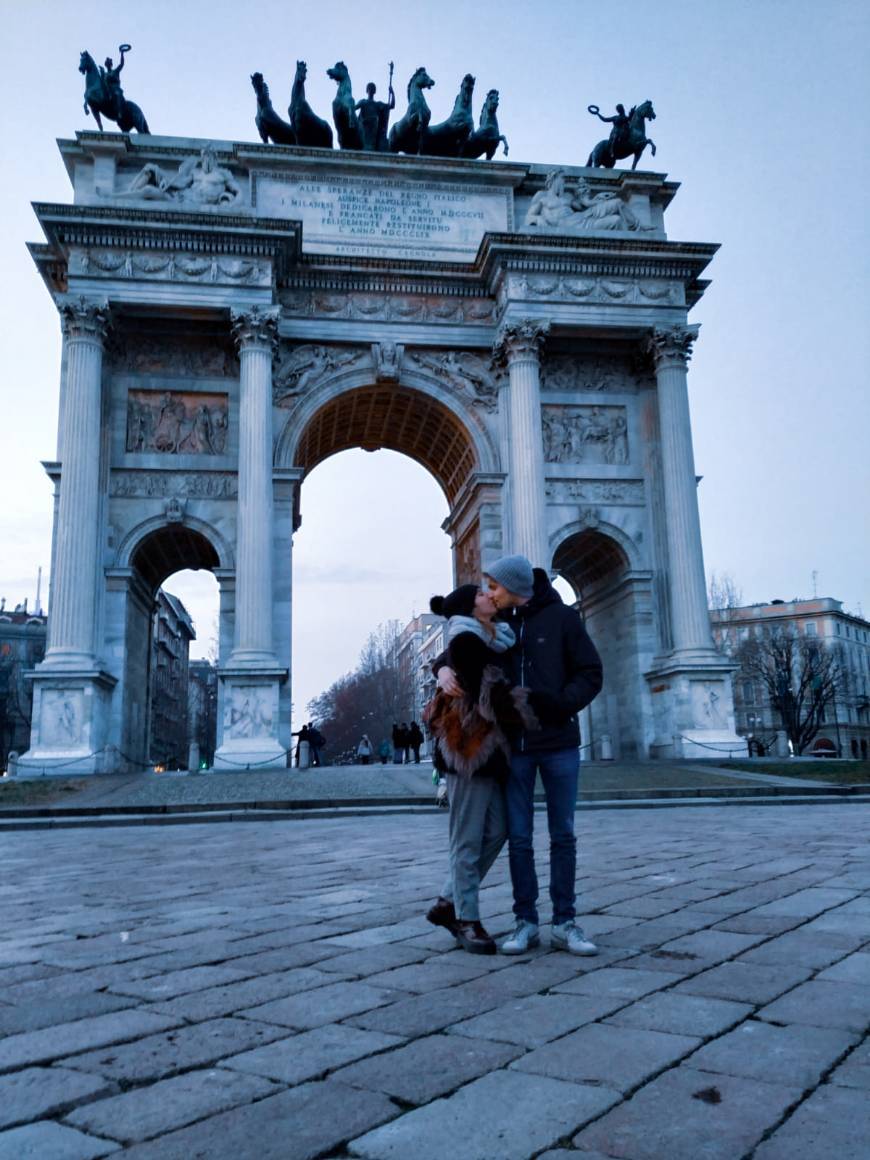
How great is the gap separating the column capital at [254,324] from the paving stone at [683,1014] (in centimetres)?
2281

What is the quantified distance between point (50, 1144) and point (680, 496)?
24538 millimetres

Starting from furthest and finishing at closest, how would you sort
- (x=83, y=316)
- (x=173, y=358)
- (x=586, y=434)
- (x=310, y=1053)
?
(x=586, y=434) < (x=173, y=358) < (x=83, y=316) < (x=310, y=1053)

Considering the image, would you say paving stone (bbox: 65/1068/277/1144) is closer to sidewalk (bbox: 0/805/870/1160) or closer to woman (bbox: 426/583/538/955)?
sidewalk (bbox: 0/805/870/1160)

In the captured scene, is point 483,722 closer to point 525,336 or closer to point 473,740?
point 473,740

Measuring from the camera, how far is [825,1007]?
3361 mm

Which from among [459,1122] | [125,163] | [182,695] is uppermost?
[125,163]

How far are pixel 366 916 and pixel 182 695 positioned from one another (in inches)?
3366

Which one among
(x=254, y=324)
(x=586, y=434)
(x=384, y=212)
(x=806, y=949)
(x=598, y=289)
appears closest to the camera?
(x=806, y=949)

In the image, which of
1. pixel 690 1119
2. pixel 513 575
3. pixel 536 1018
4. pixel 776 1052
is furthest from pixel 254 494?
pixel 690 1119

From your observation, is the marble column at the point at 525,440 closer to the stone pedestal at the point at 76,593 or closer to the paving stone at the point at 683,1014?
the stone pedestal at the point at 76,593

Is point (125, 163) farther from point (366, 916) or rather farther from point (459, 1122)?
point (459, 1122)

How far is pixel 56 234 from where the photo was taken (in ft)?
80.0

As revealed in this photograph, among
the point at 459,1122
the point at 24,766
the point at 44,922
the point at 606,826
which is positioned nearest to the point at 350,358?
the point at 24,766

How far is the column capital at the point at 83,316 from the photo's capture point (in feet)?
78.6
